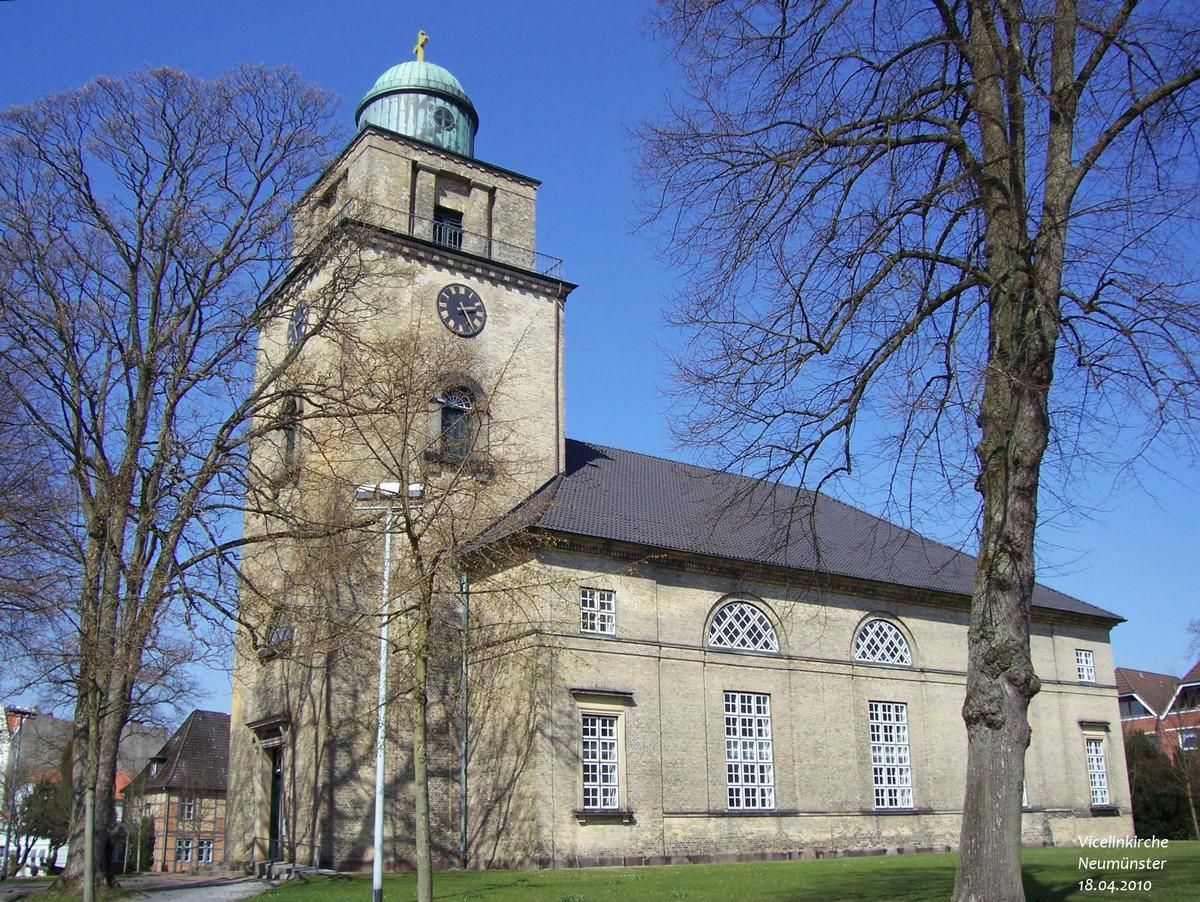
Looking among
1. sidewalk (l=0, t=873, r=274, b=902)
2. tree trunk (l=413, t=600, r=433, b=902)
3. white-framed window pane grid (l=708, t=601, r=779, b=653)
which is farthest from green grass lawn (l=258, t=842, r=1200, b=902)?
white-framed window pane grid (l=708, t=601, r=779, b=653)

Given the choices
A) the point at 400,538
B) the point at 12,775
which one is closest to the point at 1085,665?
the point at 400,538

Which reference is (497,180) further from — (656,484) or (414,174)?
(656,484)

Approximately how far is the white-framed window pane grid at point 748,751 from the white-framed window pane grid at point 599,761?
12.4ft

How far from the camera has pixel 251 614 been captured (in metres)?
23.3

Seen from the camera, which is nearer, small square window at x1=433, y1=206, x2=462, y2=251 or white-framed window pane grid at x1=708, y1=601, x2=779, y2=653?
white-framed window pane grid at x1=708, y1=601, x2=779, y2=653

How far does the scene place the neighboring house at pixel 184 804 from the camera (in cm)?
5112

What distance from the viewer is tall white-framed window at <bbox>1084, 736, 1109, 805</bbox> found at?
37906 mm

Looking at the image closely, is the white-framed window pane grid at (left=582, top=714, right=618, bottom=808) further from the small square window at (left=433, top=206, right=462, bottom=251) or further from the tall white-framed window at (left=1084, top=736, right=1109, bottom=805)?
the tall white-framed window at (left=1084, top=736, right=1109, bottom=805)

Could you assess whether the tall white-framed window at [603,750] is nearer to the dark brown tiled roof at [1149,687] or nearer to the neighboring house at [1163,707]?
the neighboring house at [1163,707]

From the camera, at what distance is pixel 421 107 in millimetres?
34500

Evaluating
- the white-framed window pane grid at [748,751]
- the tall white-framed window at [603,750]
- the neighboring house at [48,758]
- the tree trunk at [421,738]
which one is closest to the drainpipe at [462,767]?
the tall white-framed window at [603,750]

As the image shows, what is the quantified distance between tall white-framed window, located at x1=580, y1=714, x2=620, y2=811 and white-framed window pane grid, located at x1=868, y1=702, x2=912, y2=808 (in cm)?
948

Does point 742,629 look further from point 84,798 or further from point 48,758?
point 48,758

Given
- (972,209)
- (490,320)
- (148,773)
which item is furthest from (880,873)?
(148,773)
